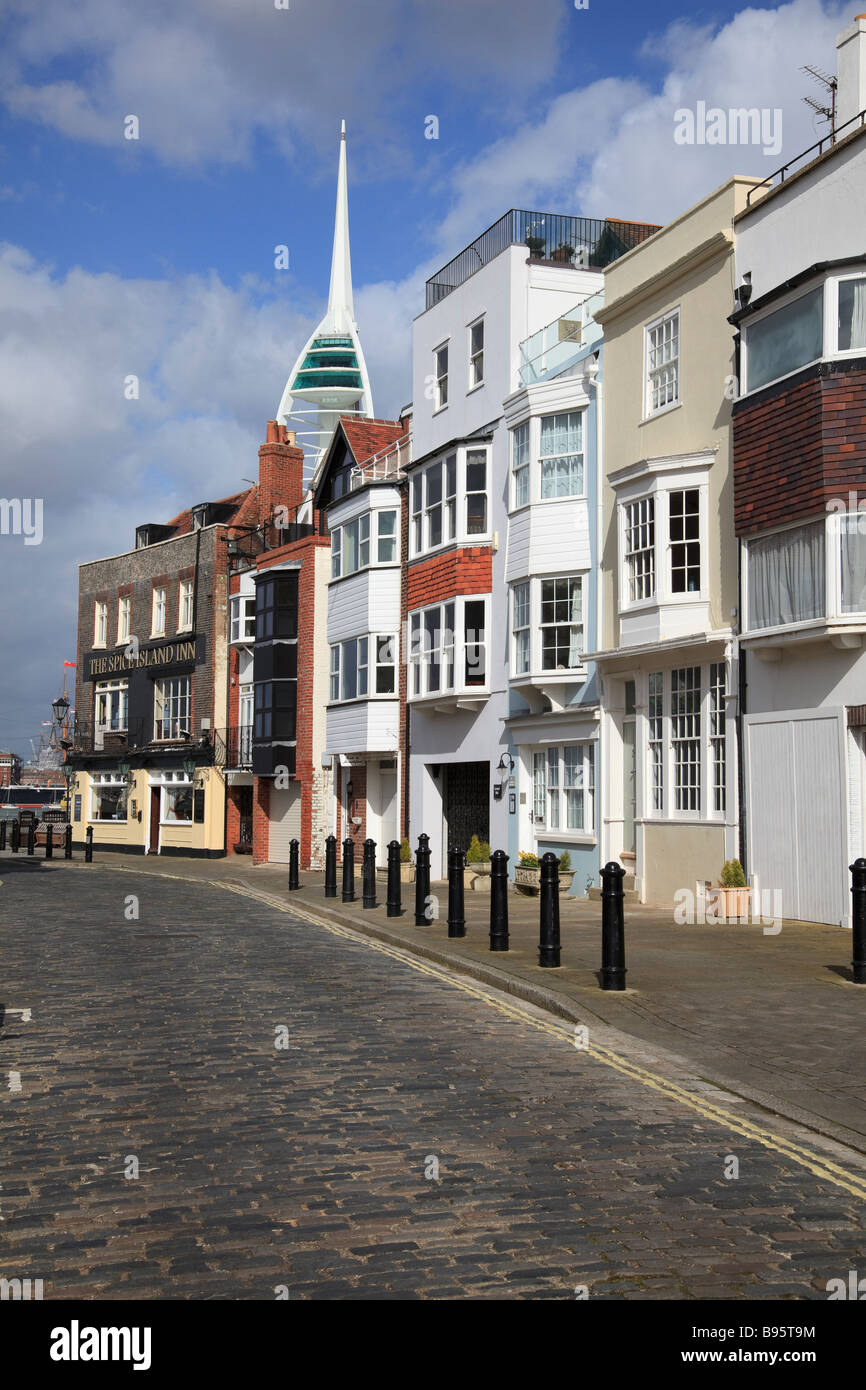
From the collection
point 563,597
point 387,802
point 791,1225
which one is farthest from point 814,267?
point 387,802

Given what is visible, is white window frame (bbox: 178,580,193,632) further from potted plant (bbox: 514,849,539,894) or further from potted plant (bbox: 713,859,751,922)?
potted plant (bbox: 713,859,751,922)

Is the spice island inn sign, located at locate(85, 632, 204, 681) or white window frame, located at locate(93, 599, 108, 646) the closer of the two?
the spice island inn sign, located at locate(85, 632, 204, 681)

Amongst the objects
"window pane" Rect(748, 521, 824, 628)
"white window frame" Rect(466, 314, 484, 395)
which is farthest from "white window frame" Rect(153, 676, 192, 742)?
"window pane" Rect(748, 521, 824, 628)

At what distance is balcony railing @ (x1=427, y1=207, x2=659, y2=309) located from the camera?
88.6ft

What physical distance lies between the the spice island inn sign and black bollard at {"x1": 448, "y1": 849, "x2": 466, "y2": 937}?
3061cm

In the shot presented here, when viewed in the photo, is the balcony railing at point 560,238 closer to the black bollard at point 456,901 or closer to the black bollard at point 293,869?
the black bollard at point 293,869

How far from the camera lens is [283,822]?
3941 centimetres

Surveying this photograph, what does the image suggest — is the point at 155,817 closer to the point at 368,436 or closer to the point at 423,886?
the point at 368,436

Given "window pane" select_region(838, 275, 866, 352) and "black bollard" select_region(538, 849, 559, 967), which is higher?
"window pane" select_region(838, 275, 866, 352)

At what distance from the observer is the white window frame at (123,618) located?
5122 centimetres

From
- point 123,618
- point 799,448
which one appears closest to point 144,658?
point 123,618

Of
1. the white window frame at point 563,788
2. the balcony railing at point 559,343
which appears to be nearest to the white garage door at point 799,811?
the white window frame at point 563,788

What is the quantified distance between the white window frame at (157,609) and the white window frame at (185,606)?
1.70 metres
